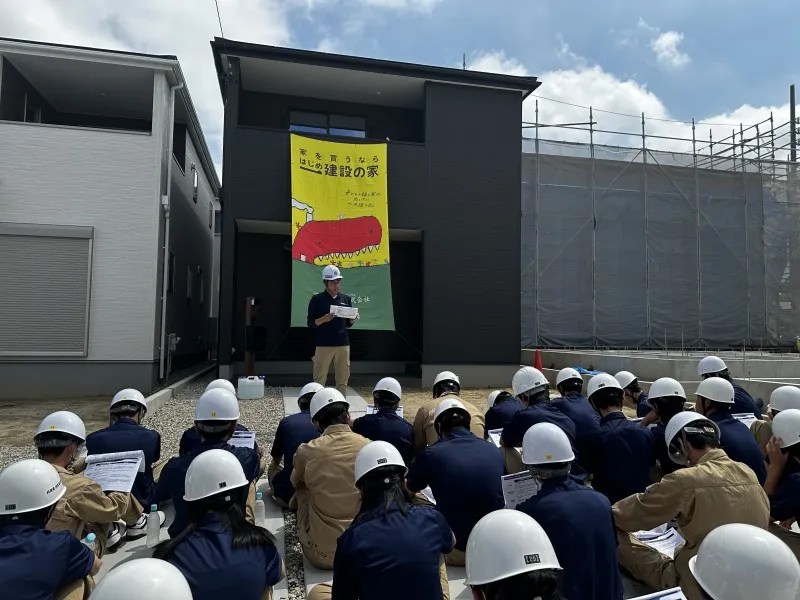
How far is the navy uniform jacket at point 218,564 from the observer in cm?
181

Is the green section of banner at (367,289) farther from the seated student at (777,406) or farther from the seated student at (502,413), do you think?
the seated student at (777,406)

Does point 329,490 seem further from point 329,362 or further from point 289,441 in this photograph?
point 329,362

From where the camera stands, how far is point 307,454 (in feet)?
10.7

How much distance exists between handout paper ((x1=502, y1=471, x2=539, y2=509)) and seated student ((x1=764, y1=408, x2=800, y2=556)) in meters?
1.29

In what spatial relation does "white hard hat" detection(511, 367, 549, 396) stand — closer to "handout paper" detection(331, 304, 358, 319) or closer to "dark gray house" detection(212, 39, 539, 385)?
"handout paper" detection(331, 304, 358, 319)

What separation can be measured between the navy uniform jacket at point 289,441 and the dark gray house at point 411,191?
20.6 feet

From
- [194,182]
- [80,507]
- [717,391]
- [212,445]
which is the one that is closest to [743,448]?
[717,391]

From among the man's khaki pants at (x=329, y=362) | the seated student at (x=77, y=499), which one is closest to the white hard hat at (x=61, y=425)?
the seated student at (x=77, y=499)

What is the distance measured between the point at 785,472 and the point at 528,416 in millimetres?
1480

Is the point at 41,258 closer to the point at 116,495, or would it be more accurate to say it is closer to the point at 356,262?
the point at 356,262

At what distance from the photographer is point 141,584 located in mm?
1208

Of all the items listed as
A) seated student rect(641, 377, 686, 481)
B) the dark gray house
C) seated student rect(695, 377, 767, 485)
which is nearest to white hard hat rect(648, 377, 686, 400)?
seated student rect(641, 377, 686, 481)

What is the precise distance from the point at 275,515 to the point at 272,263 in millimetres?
8416

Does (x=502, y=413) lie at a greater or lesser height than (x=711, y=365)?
lesser
